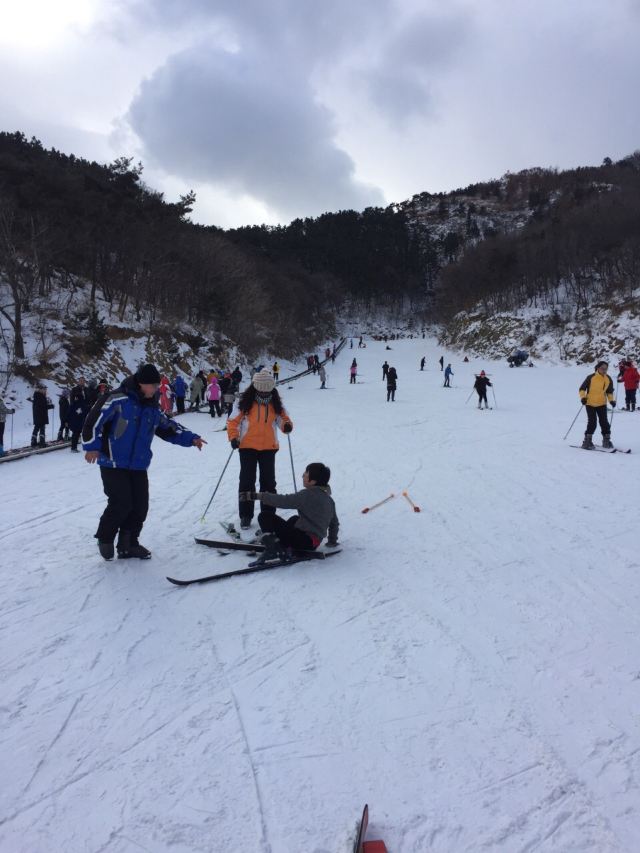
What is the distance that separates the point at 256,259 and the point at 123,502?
54.6m

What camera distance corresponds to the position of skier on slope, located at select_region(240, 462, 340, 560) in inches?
189

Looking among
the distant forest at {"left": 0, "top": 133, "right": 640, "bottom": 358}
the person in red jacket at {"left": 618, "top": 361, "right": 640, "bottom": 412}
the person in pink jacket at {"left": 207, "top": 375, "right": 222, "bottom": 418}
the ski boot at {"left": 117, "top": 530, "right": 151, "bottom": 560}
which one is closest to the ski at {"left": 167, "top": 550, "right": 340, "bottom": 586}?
the ski boot at {"left": 117, "top": 530, "right": 151, "bottom": 560}

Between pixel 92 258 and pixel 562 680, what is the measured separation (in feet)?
93.3

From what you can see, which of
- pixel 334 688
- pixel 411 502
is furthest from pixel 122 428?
pixel 411 502

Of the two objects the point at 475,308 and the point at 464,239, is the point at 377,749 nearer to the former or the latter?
the point at 475,308

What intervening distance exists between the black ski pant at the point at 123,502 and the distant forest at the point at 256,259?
17.0m

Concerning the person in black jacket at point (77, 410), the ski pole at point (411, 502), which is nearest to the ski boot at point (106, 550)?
the ski pole at point (411, 502)

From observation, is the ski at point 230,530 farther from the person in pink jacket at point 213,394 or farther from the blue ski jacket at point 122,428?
the person in pink jacket at point 213,394

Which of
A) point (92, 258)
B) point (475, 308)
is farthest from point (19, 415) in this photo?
point (475, 308)

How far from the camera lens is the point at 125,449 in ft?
15.0

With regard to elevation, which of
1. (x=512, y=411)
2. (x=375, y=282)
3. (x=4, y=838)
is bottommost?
(x=4, y=838)

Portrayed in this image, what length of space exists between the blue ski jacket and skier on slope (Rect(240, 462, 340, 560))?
1.10 metres

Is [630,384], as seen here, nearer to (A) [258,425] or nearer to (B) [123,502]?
(A) [258,425]

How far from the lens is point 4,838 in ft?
6.63
